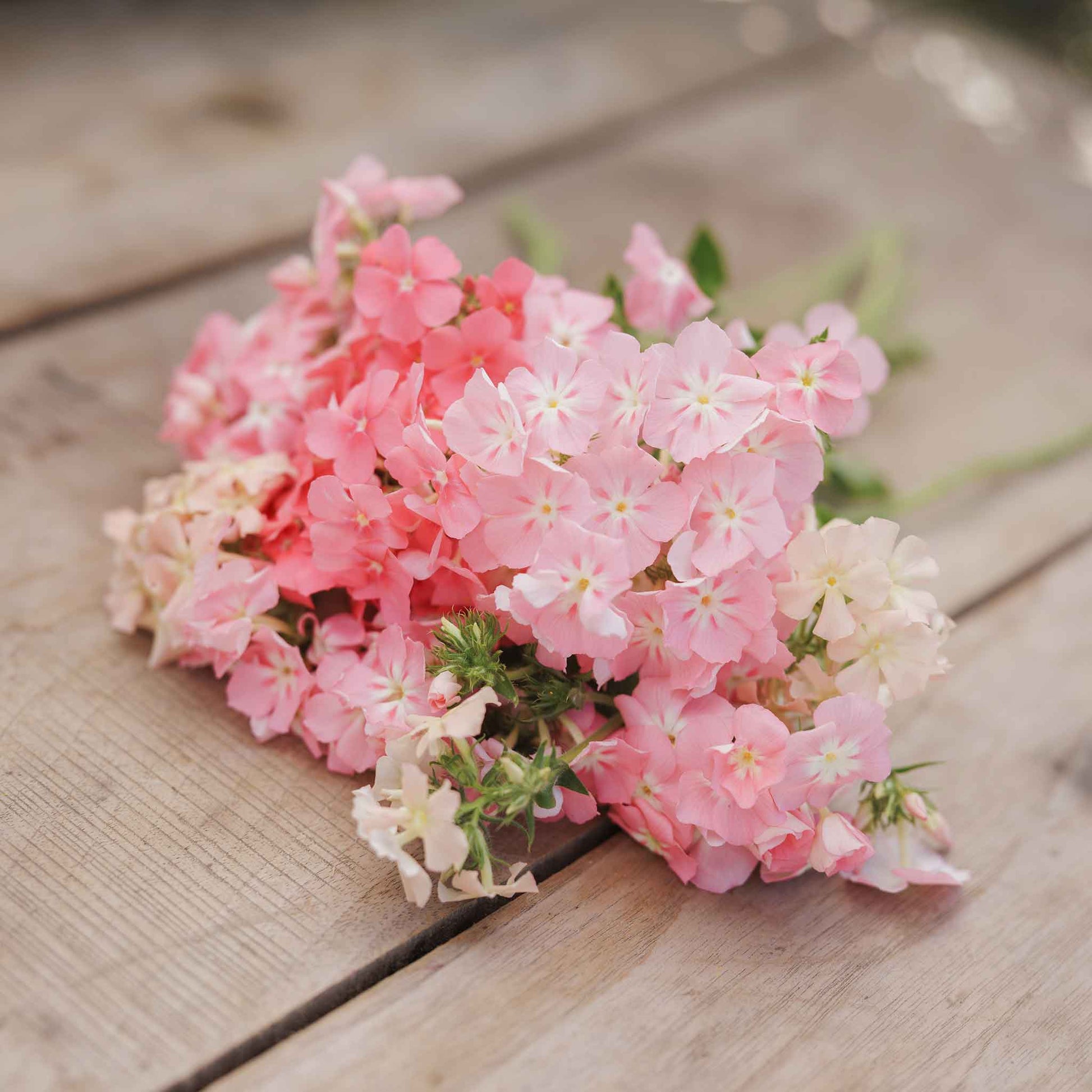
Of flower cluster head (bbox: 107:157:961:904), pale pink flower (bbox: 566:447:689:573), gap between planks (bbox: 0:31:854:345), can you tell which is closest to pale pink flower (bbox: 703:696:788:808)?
flower cluster head (bbox: 107:157:961:904)

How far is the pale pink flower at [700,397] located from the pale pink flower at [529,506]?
0.06 metres

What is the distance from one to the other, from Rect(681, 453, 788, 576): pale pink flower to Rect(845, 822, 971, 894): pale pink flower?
23 cm

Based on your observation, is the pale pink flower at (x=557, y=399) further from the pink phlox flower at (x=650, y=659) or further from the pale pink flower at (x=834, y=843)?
the pale pink flower at (x=834, y=843)

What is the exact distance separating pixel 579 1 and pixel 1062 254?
2.71 feet

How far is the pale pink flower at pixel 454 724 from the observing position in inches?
24.1

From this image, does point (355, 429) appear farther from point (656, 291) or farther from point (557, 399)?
point (656, 291)

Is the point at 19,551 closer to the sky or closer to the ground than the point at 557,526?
closer to the ground

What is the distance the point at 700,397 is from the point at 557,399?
0.26 feet

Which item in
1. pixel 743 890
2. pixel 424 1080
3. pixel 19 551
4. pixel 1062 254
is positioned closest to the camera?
pixel 424 1080

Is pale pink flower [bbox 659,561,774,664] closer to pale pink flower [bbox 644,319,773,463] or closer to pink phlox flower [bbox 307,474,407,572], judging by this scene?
pale pink flower [bbox 644,319,773,463]

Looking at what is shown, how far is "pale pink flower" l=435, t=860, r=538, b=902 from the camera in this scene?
0.62 metres

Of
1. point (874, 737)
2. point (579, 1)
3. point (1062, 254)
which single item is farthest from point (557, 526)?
point (579, 1)

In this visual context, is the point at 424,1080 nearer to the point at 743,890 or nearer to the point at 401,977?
the point at 401,977

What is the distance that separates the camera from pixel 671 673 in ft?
2.19
